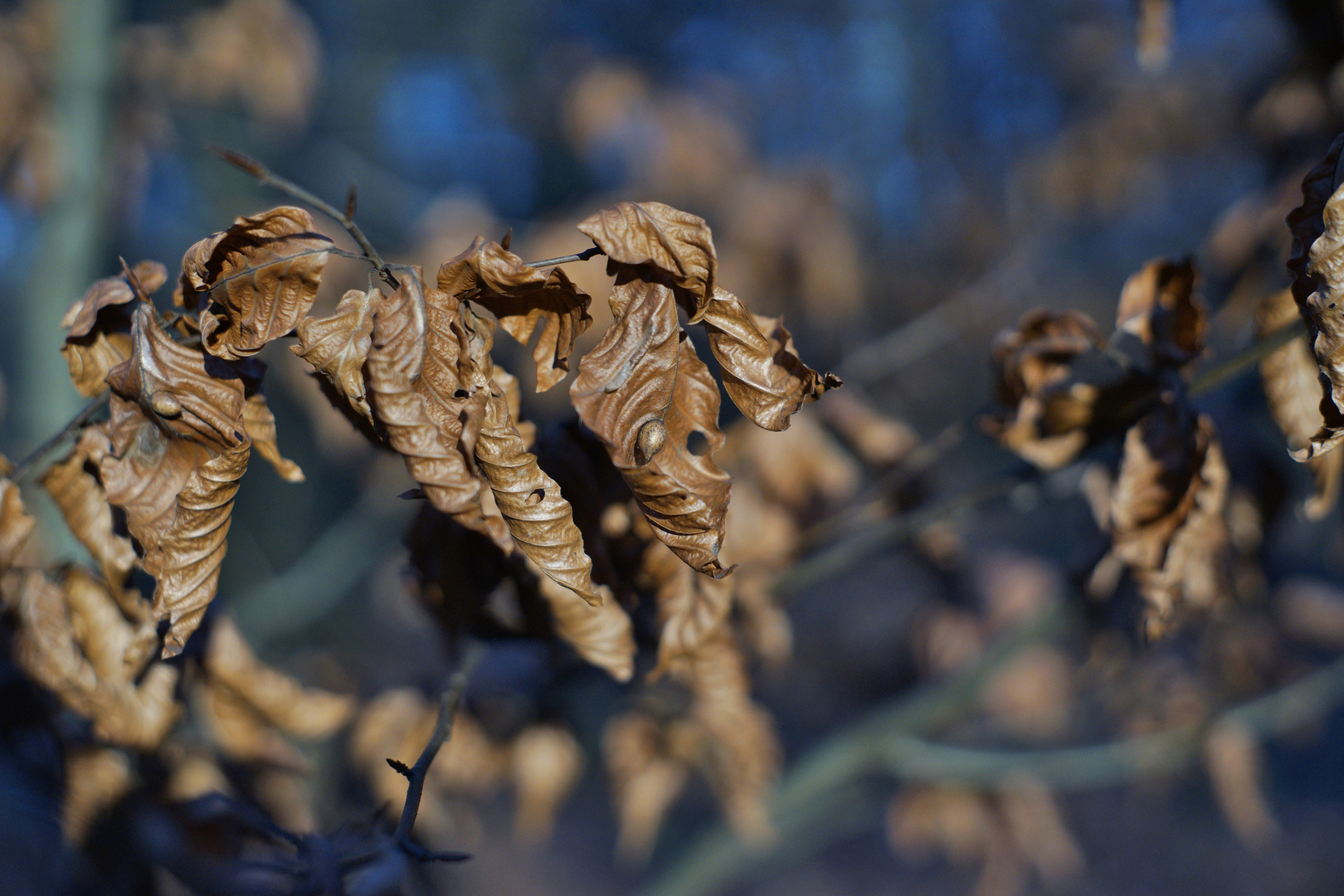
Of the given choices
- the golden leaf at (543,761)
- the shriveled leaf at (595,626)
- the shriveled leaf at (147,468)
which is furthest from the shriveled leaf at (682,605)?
the golden leaf at (543,761)

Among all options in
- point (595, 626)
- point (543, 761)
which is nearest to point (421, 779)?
point (595, 626)

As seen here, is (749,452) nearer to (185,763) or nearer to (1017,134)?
(185,763)

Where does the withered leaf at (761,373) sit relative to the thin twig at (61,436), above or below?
below

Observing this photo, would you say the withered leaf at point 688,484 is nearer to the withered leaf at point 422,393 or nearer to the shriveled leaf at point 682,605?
the withered leaf at point 422,393

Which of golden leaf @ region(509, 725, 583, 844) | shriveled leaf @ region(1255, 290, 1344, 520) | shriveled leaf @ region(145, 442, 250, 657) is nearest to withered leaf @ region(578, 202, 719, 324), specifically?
shriveled leaf @ region(145, 442, 250, 657)

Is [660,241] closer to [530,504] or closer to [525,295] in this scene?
[525,295]
